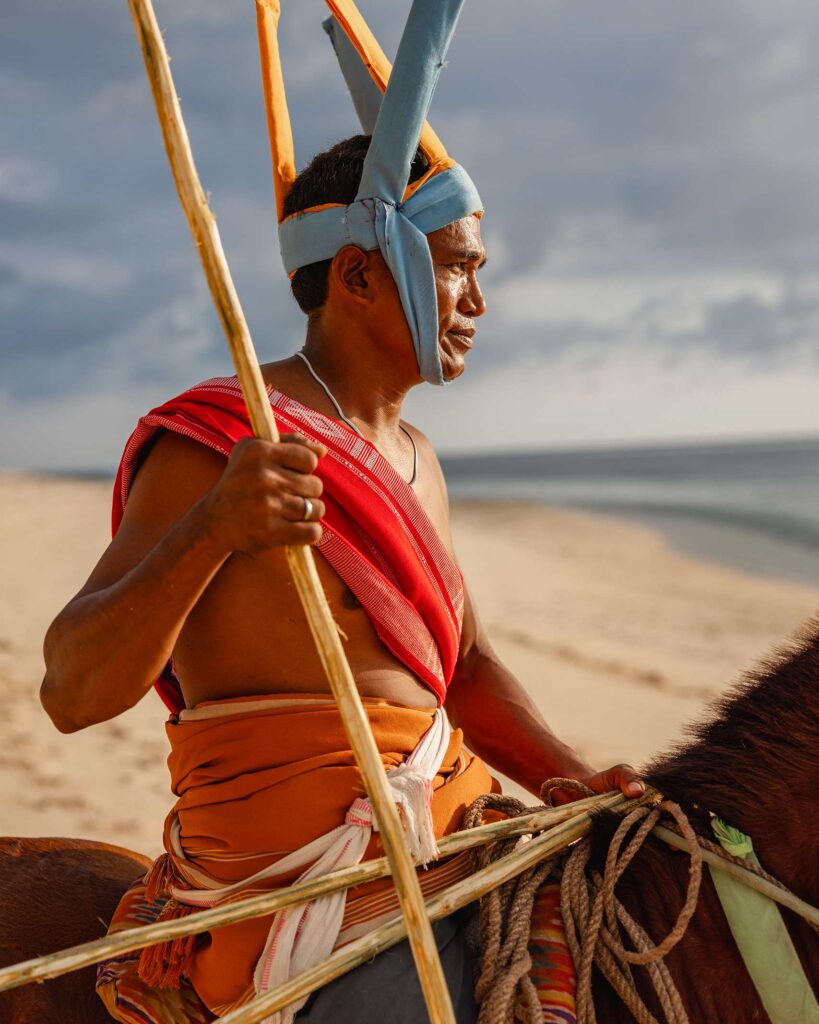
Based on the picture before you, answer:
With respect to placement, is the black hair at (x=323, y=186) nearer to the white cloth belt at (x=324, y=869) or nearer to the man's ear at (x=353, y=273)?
the man's ear at (x=353, y=273)

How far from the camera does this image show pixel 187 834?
227cm

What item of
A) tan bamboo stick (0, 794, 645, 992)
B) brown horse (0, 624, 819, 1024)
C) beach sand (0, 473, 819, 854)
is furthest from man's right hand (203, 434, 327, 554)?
beach sand (0, 473, 819, 854)

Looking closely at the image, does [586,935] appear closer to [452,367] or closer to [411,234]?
[452,367]

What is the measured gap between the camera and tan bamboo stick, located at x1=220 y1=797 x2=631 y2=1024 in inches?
74.3

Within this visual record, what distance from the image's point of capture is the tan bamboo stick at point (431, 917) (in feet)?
6.19

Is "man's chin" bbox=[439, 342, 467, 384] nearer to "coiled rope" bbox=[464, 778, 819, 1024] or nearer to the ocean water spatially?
"coiled rope" bbox=[464, 778, 819, 1024]

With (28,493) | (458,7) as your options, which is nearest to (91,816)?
(458,7)

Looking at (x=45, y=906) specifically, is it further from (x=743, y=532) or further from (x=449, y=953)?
(x=743, y=532)

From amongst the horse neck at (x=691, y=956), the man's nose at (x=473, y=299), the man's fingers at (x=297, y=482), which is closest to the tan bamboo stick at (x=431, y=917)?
the horse neck at (x=691, y=956)

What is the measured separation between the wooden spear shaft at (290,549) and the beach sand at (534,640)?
1.26m

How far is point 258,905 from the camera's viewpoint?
1.96 m

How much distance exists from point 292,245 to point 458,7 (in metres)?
0.69

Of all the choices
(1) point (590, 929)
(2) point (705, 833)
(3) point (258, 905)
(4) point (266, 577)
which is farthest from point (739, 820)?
(4) point (266, 577)

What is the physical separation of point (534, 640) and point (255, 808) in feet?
40.9
